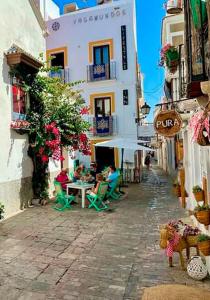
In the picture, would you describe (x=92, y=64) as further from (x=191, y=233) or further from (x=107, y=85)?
(x=191, y=233)

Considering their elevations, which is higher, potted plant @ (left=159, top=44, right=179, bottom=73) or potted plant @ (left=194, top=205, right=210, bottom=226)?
potted plant @ (left=159, top=44, right=179, bottom=73)

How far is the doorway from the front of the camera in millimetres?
20438

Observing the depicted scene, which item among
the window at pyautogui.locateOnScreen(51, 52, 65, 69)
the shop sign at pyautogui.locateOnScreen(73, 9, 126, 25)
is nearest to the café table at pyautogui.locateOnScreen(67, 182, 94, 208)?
the window at pyautogui.locateOnScreen(51, 52, 65, 69)

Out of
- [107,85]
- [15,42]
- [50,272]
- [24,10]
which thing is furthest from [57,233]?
[107,85]

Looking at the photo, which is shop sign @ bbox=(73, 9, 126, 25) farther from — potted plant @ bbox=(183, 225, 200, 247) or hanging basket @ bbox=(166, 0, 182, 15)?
potted plant @ bbox=(183, 225, 200, 247)

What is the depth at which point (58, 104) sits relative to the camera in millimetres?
12039

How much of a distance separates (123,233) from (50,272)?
2678mm

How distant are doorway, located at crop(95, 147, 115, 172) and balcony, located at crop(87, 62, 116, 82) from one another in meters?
4.65

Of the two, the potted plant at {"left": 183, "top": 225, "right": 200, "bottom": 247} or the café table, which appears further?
the café table

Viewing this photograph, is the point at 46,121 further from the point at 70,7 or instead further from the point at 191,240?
the point at 70,7

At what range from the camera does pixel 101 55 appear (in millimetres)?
20359

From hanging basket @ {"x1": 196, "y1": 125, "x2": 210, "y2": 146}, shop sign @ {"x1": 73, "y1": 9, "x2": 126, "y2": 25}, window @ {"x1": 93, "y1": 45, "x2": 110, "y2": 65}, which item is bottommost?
hanging basket @ {"x1": 196, "y1": 125, "x2": 210, "y2": 146}

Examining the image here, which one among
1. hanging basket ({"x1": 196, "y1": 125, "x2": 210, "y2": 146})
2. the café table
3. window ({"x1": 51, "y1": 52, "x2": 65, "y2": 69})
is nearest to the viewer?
hanging basket ({"x1": 196, "y1": 125, "x2": 210, "y2": 146})

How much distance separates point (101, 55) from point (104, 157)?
683 cm
